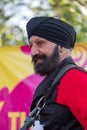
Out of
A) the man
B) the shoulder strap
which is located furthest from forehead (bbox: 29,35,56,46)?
the shoulder strap

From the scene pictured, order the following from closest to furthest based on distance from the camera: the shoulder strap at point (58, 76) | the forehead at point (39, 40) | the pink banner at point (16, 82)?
1. the shoulder strap at point (58, 76)
2. the forehead at point (39, 40)
3. the pink banner at point (16, 82)

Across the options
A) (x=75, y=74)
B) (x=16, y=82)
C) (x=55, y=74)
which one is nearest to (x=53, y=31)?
(x=55, y=74)

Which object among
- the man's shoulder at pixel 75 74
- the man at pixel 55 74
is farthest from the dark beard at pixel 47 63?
the man's shoulder at pixel 75 74

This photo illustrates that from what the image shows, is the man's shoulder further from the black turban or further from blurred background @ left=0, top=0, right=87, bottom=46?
blurred background @ left=0, top=0, right=87, bottom=46

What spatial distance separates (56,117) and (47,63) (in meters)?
0.30

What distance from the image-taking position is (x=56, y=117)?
2225 millimetres

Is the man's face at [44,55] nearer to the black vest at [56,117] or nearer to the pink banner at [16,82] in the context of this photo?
the black vest at [56,117]

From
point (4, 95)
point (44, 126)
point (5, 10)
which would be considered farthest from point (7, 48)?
point (44, 126)

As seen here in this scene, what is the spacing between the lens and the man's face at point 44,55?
235 centimetres

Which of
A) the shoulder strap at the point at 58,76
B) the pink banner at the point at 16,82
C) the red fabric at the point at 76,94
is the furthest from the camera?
the pink banner at the point at 16,82

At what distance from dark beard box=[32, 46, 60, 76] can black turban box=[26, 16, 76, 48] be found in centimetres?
6

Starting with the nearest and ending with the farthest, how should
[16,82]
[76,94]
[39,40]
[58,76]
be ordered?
[76,94] < [58,76] < [39,40] < [16,82]

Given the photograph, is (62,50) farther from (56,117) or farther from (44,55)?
(56,117)

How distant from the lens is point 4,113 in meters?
4.70
